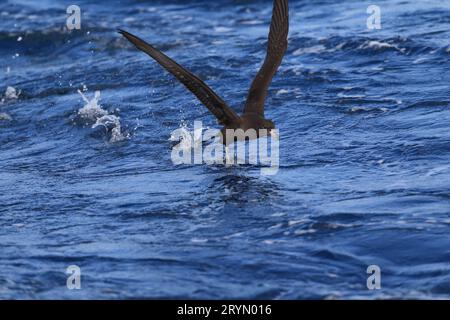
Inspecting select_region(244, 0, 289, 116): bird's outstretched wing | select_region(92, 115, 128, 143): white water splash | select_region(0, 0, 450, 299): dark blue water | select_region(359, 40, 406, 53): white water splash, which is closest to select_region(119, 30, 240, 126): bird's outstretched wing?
select_region(244, 0, 289, 116): bird's outstretched wing

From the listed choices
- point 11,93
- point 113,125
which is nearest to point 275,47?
point 113,125

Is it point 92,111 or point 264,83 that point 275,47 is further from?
point 92,111

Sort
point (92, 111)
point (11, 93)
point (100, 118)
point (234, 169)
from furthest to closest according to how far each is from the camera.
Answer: point (11, 93), point (92, 111), point (100, 118), point (234, 169)

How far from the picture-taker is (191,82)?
9172 millimetres

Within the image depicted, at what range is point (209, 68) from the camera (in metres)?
15.0

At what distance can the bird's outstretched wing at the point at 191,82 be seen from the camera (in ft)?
29.1

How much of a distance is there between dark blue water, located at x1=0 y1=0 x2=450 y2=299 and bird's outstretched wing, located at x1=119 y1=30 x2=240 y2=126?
791 mm

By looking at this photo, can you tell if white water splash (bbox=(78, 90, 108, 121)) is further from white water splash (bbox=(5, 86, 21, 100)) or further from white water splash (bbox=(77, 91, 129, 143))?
white water splash (bbox=(5, 86, 21, 100))

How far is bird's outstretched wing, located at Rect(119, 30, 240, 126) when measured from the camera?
29.1 feet

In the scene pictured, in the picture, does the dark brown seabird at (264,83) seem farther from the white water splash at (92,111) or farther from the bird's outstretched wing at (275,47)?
the white water splash at (92,111)

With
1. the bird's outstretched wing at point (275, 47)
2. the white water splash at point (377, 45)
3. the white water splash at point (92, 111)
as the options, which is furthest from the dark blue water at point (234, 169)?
the bird's outstretched wing at point (275, 47)

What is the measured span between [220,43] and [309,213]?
7.62 metres

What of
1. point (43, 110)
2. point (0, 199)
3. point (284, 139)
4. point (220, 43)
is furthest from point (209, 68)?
point (0, 199)

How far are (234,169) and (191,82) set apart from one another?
1.87 meters
